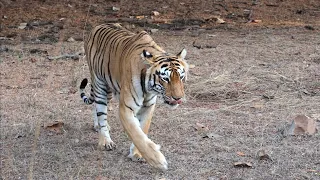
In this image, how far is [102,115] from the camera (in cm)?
562

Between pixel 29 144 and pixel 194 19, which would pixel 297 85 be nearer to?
pixel 29 144

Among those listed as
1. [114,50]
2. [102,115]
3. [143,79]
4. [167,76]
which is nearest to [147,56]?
[143,79]

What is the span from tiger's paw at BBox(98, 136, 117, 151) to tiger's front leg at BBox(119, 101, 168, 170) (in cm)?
60

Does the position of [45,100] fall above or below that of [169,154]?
below

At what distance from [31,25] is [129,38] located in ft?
17.7

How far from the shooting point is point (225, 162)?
16.6 feet

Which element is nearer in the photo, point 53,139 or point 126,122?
point 126,122

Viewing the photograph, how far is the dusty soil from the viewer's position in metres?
5.06

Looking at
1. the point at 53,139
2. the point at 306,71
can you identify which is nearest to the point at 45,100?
the point at 53,139

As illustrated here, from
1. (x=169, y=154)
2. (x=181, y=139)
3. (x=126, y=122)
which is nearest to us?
(x=126, y=122)

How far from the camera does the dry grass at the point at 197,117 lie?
4977 mm

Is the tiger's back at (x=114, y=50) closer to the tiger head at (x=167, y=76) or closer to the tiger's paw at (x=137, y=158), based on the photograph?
the tiger head at (x=167, y=76)

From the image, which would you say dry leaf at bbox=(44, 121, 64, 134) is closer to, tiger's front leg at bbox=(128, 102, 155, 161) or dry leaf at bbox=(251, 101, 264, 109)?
tiger's front leg at bbox=(128, 102, 155, 161)

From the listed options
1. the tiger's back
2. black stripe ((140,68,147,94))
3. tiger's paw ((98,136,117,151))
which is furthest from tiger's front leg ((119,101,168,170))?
tiger's paw ((98,136,117,151))
